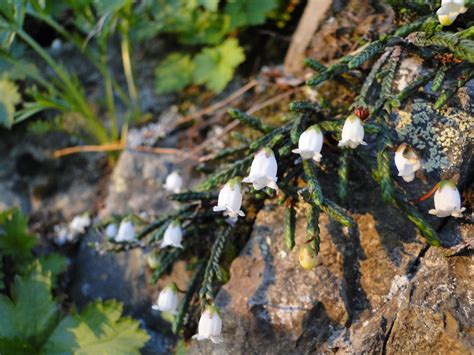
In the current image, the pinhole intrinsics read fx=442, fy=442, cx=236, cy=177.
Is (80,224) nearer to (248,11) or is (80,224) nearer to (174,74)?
(174,74)

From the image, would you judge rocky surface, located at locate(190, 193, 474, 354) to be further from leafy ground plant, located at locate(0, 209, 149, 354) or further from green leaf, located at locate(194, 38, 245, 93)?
green leaf, located at locate(194, 38, 245, 93)

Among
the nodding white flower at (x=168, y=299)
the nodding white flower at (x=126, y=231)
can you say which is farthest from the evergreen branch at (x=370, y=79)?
the nodding white flower at (x=126, y=231)

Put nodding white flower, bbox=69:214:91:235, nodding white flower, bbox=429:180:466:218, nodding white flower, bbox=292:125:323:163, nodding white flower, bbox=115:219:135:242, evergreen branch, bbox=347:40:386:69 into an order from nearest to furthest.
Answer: nodding white flower, bbox=429:180:466:218 < nodding white flower, bbox=292:125:323:163 < evergreen branch, bbox=347:40:386:69 < nodding white flower, bbox=115:219:135:242 < nodding white flower, bbox=69:214:91:235

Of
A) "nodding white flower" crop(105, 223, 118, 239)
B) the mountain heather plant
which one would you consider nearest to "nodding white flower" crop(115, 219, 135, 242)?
the mountain heather plant

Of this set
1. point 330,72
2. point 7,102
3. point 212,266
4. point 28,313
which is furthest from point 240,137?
point 7,102

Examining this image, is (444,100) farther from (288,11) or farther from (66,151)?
(66,151)

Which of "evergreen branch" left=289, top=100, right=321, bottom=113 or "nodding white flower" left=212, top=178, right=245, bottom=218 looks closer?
"nodding white flower" left=212, top=178, right=245, bottom=218
